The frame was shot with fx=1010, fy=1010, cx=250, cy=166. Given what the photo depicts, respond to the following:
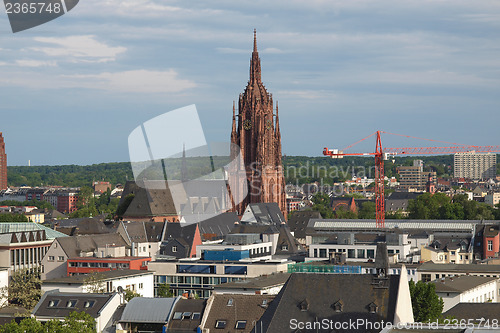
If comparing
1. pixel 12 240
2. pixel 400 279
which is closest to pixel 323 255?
pixel 12 240

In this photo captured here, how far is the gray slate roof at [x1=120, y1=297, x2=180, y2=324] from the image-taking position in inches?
2677

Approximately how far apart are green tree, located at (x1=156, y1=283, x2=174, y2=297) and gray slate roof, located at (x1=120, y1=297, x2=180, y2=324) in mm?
30600

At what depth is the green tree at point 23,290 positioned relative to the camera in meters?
95.8

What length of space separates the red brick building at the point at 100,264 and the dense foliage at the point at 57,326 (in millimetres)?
47276

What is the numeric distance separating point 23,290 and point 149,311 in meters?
36.8

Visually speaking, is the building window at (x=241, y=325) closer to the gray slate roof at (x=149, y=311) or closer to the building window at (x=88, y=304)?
the gray slate roof at (x=149, y=311)

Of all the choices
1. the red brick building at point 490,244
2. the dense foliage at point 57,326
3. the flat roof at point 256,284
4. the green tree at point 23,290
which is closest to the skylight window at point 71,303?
the dense foliage at point 57,326

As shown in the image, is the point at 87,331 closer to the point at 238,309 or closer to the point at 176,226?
the point at 238,309

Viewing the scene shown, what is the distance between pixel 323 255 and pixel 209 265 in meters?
23.1

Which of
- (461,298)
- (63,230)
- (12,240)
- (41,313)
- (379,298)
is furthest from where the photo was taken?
(63,230)

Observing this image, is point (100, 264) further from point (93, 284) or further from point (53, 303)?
point (53, 303)

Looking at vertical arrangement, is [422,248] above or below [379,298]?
below

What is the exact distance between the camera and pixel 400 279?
192 ft

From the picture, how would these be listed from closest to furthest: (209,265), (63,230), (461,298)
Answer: (461,298), (209,265), (63,230)
